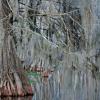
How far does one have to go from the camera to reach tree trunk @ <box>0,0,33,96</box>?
8.52m

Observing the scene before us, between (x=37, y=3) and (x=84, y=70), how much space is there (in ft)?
4.52

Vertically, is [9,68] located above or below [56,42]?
below

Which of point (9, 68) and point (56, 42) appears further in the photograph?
point (56, 42)

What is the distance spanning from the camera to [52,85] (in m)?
9.49

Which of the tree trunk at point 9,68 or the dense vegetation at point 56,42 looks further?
the tree trunk at point 9,68

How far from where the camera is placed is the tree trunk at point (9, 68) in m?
8.52

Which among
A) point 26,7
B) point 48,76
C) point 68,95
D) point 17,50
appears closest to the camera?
point 68,95

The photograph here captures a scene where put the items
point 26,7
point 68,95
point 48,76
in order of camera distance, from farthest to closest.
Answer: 1. point 48,76
2. point 26,7
3. point 68,95

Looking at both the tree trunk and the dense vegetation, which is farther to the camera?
the tree trunk

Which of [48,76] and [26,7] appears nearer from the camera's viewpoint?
[26,7]

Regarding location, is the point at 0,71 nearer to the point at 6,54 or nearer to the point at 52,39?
the point at 6,54

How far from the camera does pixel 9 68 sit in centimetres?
875

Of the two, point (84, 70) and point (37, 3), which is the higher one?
point (37, 3)

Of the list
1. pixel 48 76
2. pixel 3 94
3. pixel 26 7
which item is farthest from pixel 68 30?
pixel 48 76
